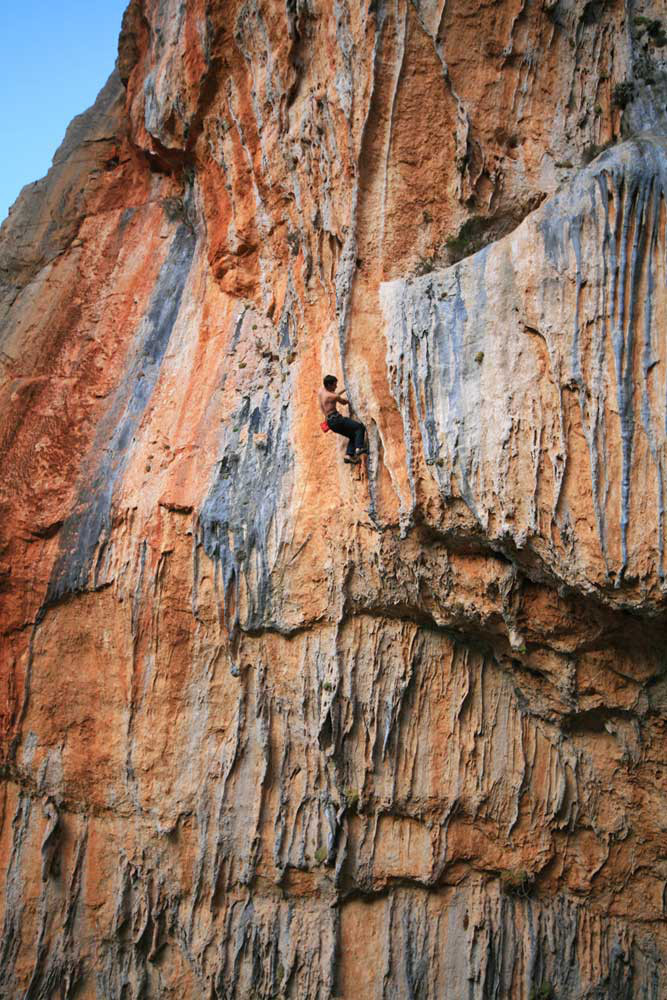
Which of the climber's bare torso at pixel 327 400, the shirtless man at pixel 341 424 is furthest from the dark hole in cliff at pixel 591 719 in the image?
the climber's bare torso at pixel 327 400

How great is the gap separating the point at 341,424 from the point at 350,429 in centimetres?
11

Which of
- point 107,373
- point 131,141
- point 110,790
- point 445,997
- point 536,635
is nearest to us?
point 536,635

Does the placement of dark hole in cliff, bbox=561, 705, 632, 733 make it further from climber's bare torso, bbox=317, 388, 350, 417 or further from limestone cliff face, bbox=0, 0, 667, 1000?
climber's bare torso, bbox=317, 388, 350, 417

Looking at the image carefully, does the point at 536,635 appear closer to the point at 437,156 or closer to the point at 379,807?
the point at 379,807

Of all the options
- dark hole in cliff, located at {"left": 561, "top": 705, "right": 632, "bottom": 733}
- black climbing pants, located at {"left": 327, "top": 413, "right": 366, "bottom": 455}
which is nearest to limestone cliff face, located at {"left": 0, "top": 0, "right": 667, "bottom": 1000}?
dark hole in cliff, located at {"left": 561, "top": 705, "right": 632, "bottom": 733}

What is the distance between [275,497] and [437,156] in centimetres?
397

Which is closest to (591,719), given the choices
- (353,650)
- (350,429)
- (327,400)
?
(353,650)

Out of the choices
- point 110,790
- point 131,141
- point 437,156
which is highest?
point 131,141

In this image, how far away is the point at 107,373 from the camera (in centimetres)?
1039

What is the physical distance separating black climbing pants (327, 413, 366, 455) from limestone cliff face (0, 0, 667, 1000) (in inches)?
6.6

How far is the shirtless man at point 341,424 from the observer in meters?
7.84

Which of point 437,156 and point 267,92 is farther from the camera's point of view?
point 267,92

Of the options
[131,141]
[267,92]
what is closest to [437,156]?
[267,92]

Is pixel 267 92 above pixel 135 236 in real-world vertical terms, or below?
above
